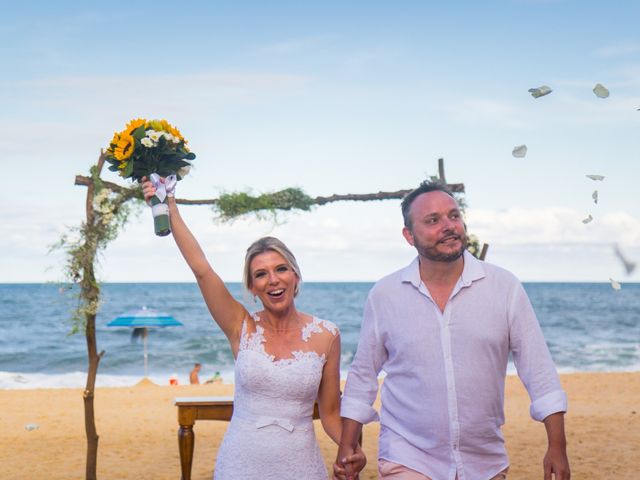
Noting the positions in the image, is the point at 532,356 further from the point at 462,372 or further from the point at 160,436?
the point at 160,436

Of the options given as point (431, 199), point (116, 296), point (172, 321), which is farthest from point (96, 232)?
point (116, 296)

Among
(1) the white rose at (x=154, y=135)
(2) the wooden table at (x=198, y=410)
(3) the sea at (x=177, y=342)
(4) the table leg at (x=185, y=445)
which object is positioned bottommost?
(3) the sea at (x=177, y=342)

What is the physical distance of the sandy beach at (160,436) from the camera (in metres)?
10.0

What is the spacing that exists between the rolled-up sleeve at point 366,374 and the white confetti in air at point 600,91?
5.92 feet

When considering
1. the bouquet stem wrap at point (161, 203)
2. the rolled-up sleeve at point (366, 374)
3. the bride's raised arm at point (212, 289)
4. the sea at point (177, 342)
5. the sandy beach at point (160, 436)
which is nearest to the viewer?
the rolled-up sleeve at point (366, 374)

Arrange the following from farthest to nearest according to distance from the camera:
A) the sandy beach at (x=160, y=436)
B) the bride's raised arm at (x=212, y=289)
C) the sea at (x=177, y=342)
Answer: the sea at (x=177, y=342), the sandy beach at (x=160, y=436), the bride's raised arm at (x=212, y=289)

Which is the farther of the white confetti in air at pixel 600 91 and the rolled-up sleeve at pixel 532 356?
the white confetti in air at pixel 600 91

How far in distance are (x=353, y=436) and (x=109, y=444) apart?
8.64 meters

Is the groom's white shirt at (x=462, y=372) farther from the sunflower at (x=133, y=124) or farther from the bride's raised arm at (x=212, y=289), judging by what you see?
the sunflower at (x=133, y=124)

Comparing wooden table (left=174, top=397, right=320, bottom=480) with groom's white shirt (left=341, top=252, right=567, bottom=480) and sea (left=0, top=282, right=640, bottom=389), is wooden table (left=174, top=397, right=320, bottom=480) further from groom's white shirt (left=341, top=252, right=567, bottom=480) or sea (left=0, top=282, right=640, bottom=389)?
groom's white shirt (left=341, top=252, right=567, bottom=480)

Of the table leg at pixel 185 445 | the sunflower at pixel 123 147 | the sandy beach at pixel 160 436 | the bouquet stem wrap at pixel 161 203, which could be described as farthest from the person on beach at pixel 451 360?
the sandy beach at pixel 160 436

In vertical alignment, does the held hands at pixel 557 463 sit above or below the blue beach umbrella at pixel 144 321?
above

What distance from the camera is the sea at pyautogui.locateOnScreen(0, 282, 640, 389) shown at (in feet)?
94.9

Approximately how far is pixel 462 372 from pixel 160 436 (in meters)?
9.27
